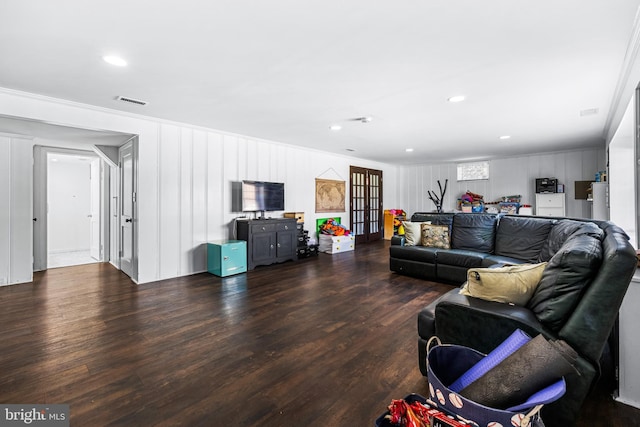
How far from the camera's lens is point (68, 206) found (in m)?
7.14

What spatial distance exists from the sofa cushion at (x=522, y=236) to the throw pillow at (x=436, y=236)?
66 centimetres

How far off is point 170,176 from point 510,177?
8.16 metres

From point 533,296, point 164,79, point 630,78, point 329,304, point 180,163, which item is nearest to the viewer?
point 533,296

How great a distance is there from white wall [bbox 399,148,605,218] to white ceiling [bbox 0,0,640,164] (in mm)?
3491

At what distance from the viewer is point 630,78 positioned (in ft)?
8.71

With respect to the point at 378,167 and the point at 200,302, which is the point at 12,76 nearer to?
the point at 200,302

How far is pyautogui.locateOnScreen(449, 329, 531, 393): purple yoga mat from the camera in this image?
1.25 meters

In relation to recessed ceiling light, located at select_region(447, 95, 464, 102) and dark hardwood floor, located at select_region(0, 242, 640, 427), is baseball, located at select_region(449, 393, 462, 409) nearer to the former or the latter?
dark hardwood floor, located at select_region(0, 242, 640, 427)

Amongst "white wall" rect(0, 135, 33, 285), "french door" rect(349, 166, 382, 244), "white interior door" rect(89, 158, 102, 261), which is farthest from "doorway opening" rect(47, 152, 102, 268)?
"french door" rect(349, 166, 382, 244)

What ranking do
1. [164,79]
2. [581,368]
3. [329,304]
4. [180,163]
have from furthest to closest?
[180,163], [329,304], [164,79], [581,368]

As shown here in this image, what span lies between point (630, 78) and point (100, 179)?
26.0 ft

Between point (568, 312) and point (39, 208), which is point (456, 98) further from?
point (39, 208)

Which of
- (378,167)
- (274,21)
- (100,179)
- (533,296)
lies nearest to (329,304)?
(533,296)

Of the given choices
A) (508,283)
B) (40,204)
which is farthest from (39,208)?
(508,283)
